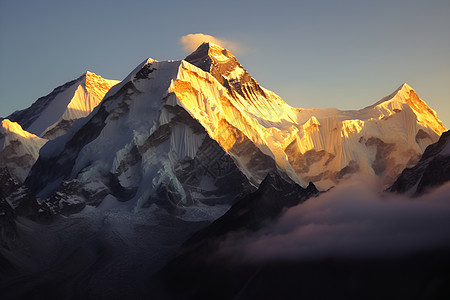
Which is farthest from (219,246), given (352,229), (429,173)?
(429,173)

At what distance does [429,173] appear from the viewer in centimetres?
16312

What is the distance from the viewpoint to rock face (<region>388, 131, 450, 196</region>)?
159875 millimetres

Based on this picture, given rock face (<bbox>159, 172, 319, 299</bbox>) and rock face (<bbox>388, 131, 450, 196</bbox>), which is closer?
rock face (<bbox>159, 172, 319, 299</bbox>)

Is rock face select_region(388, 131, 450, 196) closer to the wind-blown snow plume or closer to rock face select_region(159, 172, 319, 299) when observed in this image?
the wind-blown snow plume

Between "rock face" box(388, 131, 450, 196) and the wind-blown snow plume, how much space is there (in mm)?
6769

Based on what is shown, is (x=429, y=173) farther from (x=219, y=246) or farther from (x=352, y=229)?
(x=219, y=246)

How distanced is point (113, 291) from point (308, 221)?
4444cm

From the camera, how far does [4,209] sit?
190500 mm

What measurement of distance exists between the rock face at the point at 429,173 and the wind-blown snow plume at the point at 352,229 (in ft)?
22.2

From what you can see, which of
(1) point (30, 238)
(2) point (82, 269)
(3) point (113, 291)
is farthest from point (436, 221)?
(1) point (30, 238)

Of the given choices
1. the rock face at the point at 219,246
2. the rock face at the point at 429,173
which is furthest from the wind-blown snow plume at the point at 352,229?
the rock face at the point at 429,173

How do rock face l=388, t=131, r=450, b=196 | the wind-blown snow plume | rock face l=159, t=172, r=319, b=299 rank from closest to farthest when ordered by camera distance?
the wind-blown snow plume
rock face l=159, t=172, r=319, b=299
rock face l=388, t=131, r=450, b=196

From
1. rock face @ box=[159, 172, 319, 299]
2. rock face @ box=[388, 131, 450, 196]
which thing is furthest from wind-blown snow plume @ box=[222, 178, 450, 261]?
rock face @ box=[388, 131, 450, 196]

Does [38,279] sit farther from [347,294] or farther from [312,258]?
[347,294]
